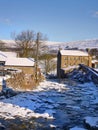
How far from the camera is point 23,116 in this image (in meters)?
22.6

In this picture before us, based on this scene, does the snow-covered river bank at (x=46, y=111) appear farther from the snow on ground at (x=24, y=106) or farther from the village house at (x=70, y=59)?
the village house at (x=70, y=59)

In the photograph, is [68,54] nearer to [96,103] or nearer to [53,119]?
[96,103]

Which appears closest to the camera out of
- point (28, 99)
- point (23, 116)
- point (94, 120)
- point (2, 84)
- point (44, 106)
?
point (94, 120)

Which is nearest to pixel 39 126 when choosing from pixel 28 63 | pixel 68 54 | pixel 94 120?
pixel 94 120

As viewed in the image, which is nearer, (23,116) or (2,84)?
(23,116)

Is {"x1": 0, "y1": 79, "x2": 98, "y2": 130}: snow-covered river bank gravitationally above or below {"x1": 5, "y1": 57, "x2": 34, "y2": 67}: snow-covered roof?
below

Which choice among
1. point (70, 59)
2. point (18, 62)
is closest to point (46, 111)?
point (18, 62)

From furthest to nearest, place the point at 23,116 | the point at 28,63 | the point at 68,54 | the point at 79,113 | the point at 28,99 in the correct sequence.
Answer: the point at 68,54 < the point at 28,63 < the point at 28,99 < the point at 79,113 < the point at 23,116

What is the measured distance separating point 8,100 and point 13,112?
5237 mm

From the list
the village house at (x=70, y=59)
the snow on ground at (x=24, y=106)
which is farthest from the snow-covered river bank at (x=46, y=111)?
the village house at (x=70, y=59)

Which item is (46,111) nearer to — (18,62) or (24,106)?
(24,106)

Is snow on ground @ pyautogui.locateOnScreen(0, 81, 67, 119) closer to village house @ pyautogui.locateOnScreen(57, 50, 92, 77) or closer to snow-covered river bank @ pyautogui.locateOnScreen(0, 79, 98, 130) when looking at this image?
snow-covered river bank @ pyautogui.locateOnScreen(0, 79, 98, 130)

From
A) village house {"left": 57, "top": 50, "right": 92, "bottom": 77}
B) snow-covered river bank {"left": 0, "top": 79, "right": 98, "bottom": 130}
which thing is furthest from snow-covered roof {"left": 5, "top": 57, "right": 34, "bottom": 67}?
snow-covered river bank {"left": 0, "top": 79, "right": 98, "bottom": 130}

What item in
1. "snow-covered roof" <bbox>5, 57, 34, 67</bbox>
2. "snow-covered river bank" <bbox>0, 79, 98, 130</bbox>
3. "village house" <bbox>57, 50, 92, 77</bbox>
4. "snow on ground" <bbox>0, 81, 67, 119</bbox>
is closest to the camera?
"snow-covered river bank" <bbox>0, 79, 98, 130</bbox>
